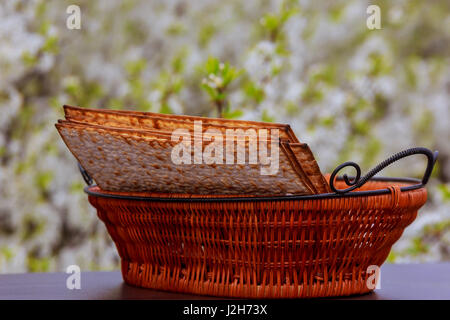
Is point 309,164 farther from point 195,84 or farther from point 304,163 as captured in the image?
point 195,84

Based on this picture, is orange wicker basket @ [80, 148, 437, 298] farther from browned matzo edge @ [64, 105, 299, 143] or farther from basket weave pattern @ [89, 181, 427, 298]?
browned matzo edge @ [64, 105, 299, 143]

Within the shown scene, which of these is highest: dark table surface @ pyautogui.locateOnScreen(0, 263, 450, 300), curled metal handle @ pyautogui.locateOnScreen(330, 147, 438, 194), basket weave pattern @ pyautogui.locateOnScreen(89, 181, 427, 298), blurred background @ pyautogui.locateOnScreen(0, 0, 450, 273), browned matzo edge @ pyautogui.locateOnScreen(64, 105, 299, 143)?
blurred background @ pyautogui.locateOnScreen(0, 0, 450, 273)

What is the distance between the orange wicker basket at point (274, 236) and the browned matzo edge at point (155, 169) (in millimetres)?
13

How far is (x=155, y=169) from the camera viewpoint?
27.6 inches

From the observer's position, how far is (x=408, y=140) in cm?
265

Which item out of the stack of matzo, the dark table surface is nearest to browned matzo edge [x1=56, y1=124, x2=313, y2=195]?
the stack of matzo

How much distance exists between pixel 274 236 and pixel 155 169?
163mm

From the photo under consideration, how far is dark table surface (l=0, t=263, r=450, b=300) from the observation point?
2.37 feet

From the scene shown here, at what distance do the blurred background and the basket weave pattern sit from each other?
1348 millimetres

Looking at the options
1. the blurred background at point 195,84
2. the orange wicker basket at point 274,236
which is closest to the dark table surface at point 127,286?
the orange wicker basket at point 274,236

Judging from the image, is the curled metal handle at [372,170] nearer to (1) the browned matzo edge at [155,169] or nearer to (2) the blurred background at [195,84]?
(1) the browned matzo edge at [155,169]

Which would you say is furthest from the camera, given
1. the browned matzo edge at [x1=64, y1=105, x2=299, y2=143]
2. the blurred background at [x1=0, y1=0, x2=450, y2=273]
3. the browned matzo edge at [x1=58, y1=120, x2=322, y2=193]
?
the blurred background at [x1=0, y1=0, x2=450, y2=273]
